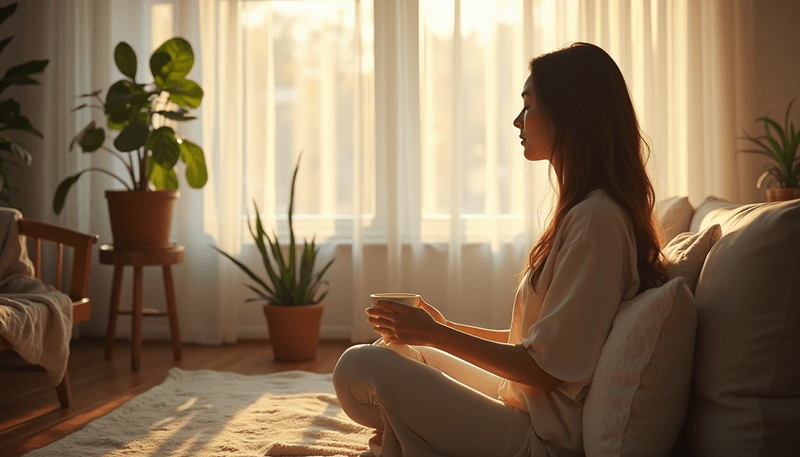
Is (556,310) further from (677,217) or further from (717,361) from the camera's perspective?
(677,217)

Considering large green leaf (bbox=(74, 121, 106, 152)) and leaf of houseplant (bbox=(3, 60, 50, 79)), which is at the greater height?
leaf of houseplant (bbox=(3, 60, 50, 79))

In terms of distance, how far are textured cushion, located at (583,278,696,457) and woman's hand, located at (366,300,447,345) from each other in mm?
352

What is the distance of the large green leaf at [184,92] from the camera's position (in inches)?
133

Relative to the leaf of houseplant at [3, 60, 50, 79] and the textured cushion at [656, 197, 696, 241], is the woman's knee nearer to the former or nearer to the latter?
the textured cushion at [656, 197, 696, 241]

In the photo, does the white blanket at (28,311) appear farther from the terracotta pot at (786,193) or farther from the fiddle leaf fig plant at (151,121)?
the terracotta pot at (786,193)

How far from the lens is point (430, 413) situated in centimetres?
126

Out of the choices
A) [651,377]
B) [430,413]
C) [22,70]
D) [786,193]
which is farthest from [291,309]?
[651,377]

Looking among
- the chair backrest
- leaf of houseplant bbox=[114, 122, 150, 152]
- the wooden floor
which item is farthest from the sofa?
leaf of houseplant bbox=[114, 122, 150, 152]

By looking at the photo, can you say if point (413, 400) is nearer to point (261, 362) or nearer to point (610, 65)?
point (610, 65)

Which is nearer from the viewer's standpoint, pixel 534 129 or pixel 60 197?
pixel 534 129

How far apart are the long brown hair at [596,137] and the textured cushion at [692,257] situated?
3 cm

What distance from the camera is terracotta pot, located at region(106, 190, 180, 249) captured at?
331 centimetres

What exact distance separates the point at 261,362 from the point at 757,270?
2848mm

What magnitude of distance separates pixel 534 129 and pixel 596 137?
0.14 meters
